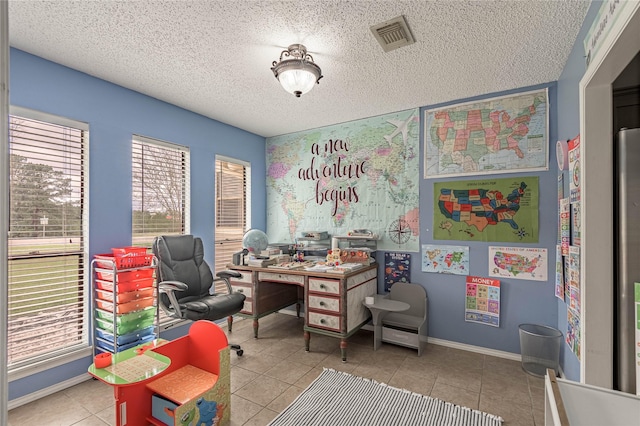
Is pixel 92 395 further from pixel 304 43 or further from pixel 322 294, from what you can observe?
pixel 304 43

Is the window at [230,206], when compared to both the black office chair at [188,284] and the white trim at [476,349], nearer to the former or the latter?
the black office chair at [188,284]

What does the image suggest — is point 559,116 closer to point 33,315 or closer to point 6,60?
point 6,60

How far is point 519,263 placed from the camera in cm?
271

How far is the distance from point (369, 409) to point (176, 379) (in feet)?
4.21

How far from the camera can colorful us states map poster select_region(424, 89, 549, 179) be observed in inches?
105

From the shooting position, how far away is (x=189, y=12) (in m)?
1.75

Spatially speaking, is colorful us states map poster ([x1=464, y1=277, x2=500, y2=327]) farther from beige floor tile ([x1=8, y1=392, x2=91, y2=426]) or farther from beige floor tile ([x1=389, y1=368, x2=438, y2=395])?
beige floor tile ([x1=8, y1=392, x2=91, y2=426])

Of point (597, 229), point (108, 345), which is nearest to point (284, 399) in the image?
point (108, 345)

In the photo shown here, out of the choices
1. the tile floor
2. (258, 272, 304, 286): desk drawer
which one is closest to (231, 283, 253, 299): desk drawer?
(258, 272, 304, 286): desk drawer

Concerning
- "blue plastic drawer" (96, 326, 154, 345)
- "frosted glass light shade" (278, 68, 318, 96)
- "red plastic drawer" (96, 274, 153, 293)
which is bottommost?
"blue plastic drawer" (96, 326, 154, 345)

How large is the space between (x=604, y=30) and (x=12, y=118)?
3.63 metres

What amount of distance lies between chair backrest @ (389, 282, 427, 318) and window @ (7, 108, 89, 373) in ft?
9.48

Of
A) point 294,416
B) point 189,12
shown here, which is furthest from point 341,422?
point 189,12

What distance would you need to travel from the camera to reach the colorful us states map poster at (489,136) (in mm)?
2658
